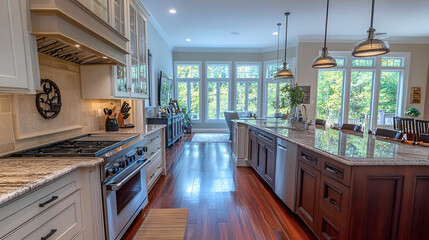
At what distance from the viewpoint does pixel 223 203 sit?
2486 millimetres

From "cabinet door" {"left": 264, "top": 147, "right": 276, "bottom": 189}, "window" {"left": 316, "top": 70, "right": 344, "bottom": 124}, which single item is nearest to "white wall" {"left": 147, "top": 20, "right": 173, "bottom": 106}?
"cabinet door" {"left": 264, "top": 147, "right": 276, "bottom": 189}

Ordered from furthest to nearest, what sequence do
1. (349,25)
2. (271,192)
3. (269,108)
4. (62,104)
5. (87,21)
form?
(269,108)
(349,25)
(271,192)
(62,104)
(87,21)

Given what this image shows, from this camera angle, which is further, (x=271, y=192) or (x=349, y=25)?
(x=349, y=25)

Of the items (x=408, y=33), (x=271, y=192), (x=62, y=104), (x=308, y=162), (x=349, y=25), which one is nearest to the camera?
(x=308, y=162)

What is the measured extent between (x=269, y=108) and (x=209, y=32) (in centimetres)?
413

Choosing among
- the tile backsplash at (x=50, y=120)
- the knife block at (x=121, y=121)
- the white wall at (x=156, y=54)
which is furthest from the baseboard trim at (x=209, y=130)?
the tile backsplash at (x=50, y=120)

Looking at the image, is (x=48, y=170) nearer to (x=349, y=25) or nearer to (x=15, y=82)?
(x=15, y=82)

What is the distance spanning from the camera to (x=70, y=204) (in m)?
1.25

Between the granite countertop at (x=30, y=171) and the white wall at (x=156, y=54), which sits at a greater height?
the white wall at (x=156, y=54)

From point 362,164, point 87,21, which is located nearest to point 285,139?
point 362,164

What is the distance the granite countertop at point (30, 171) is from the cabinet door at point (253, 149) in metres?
2.53

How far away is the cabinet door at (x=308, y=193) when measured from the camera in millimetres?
1747

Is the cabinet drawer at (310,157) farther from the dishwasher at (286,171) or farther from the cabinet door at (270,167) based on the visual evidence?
the cabinet door at (270,167)

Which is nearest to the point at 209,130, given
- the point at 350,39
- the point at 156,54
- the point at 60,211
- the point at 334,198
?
the point at 156,54
